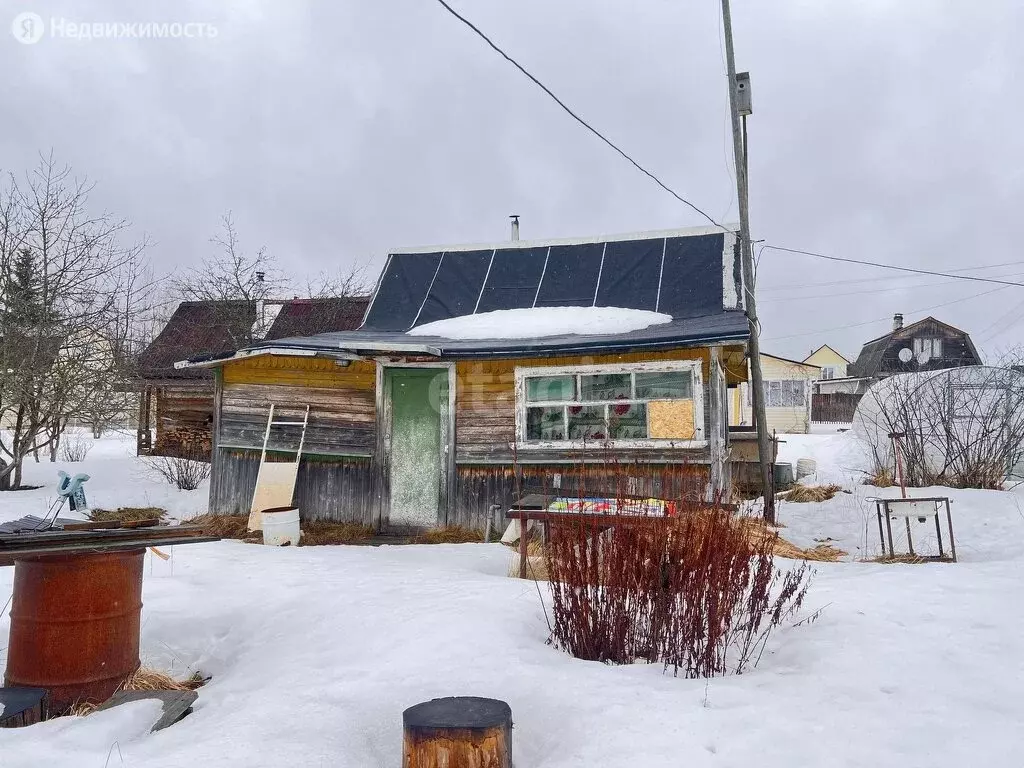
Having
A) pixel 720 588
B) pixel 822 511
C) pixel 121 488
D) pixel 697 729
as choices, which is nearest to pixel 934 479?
pixel 822 511

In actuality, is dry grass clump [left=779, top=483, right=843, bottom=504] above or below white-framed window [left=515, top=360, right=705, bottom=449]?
below

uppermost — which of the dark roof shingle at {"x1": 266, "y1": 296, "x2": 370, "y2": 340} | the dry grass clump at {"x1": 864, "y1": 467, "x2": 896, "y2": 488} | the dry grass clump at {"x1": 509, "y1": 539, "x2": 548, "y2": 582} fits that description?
the dark roof shingle at {"x1": 266, "y1": 296, "x2": 370, "y2": 340}

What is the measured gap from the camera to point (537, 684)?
358 centimetres

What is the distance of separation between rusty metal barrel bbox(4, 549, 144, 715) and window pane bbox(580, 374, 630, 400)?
20.1ft

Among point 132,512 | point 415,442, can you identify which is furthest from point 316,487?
point 132,512

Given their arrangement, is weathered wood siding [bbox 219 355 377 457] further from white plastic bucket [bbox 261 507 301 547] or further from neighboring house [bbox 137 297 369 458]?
neighboring house [bbox 137 297 369 458]

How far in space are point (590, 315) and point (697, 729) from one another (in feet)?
24.6

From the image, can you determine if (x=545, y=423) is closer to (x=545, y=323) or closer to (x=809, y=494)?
(x=545, y=323)

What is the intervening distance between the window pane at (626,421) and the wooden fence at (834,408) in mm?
32953

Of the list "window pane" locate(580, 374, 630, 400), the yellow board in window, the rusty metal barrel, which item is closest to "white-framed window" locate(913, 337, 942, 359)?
the yellow board in window

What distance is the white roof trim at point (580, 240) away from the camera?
11.4m

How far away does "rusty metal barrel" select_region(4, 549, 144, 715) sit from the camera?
4102 millimetres

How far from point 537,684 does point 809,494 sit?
31.1 ft

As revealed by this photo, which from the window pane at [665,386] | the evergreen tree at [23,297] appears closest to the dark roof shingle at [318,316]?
the evergreen tree at [23,297]
